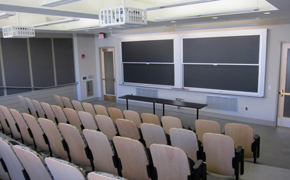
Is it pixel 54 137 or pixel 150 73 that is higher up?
pixel 150 73

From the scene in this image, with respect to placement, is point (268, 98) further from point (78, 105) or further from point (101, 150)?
point (101, 150)

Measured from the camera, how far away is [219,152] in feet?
10.5

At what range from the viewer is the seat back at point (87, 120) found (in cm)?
465

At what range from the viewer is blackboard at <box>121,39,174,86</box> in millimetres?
8305

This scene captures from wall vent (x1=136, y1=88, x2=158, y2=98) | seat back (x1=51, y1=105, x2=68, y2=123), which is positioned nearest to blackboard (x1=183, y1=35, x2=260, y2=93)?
wall vent (x1=136, y1=88, x2=158, y2=98)

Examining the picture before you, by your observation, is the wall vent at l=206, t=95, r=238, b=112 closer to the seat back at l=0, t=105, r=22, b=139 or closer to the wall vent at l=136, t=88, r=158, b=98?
the wall vent at l=136, t=88, r=158, b=98

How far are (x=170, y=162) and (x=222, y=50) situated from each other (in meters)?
5.24

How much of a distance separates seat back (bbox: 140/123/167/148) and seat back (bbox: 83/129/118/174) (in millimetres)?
851

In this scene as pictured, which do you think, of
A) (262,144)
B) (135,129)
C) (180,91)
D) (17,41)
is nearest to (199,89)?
(180,91)

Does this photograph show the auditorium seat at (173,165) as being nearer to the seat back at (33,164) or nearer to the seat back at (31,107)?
the seat back at (33,164)

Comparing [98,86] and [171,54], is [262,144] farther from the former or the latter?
[98,86]

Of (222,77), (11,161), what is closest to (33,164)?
(11,161)

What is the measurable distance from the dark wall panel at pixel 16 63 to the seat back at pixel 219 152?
7.49 meters

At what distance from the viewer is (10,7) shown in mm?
3924
